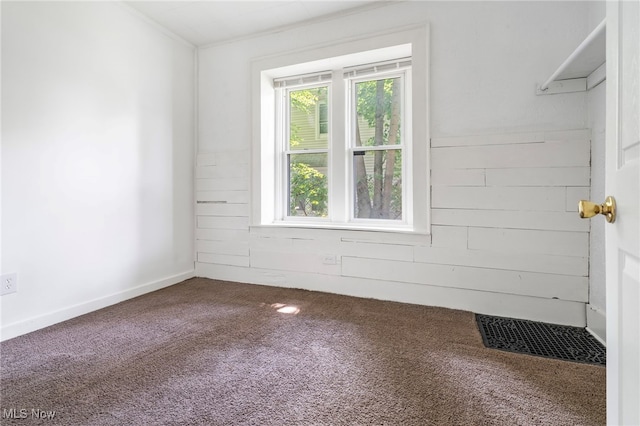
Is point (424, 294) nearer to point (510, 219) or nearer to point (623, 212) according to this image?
point (510, 219)

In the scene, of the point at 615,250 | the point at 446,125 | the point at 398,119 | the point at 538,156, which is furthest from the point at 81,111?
the point at 538,156

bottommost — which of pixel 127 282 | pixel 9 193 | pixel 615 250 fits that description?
pixel 127 282

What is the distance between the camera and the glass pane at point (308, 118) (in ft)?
9.86

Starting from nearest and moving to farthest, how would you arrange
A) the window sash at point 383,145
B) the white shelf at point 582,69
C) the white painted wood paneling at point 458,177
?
the white shelf at point 582,69 < the white painted wood paneling at point 458,177 < the window sash at point 383,145

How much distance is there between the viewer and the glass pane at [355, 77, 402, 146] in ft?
8.97

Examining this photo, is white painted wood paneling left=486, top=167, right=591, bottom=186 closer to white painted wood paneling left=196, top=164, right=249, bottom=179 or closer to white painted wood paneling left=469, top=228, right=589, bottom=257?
white painted wood paneling left=469, top=228, right=589, bottom=257

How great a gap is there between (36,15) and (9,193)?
114 cm

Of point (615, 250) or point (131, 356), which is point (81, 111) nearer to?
point (131, 356)

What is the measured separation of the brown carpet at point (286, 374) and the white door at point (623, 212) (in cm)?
64

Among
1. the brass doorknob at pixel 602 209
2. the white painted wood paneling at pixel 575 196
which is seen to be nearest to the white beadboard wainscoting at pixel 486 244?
the white painted wood paneling at pixel 575 196

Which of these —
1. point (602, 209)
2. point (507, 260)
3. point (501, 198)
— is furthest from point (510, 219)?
point (602, 209)

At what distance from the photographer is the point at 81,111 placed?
2.22 metres

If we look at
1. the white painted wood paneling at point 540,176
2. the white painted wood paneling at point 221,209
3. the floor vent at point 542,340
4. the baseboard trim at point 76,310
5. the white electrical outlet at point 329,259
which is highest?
the white painted wood paneling at point 540,176

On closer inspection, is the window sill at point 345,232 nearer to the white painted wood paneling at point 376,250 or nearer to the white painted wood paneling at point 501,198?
the white painted wood paneling at point 376,250
